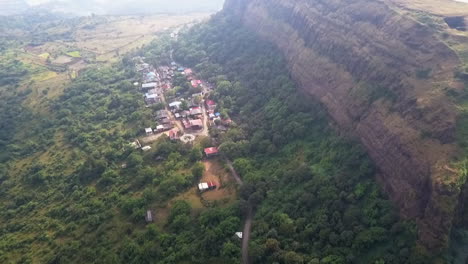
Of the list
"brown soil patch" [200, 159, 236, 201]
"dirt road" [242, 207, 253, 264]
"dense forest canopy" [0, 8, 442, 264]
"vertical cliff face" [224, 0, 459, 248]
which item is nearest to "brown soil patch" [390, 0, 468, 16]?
"vertical cliff face" [224, 0, 459, 248]

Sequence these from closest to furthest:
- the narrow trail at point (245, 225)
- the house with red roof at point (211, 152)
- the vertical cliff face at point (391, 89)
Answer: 1. the vertical cliff face at point (391, 89)
2. the narrow trail at point (245, 225)
3. the house with red roof at point (211, 152)

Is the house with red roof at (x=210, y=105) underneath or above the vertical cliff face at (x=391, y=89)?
underneath

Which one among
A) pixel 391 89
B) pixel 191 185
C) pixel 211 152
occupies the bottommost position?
pixel 191 185

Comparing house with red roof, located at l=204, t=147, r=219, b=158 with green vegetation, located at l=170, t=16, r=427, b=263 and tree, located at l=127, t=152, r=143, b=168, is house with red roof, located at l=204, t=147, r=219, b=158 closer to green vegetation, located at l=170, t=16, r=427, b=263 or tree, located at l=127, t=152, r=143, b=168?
green vegetation, located at l=170, t=16, r=427, b=263

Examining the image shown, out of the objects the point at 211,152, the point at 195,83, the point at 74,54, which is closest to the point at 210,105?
the point at 195,83

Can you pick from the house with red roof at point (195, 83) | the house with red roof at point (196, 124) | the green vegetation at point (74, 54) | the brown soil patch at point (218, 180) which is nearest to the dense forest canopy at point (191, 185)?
the brown soil patch at point (218, 180)

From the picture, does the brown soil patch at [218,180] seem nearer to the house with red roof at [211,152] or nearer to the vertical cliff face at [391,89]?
the house with red roof at [211,152]

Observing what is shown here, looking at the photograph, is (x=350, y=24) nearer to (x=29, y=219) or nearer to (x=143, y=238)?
(x=143, y=238)

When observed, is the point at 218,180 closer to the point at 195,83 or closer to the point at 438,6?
the point at 195,83

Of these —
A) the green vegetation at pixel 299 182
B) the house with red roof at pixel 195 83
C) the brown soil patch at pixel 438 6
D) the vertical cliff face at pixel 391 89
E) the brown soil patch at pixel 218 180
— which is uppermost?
the brown soil patch at pixel 438 6
